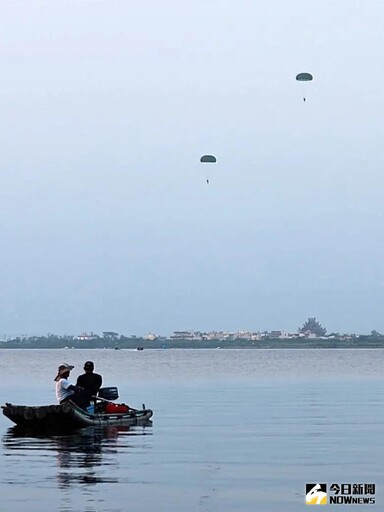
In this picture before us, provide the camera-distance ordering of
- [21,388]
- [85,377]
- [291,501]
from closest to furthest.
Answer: [291,501], [85,377], [21,388]

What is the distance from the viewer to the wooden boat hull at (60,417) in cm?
3384

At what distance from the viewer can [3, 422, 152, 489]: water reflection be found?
79.0 feet

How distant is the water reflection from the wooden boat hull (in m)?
0.22

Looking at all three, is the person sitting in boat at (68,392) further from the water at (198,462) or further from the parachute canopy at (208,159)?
the parachute canopy at (208,159)

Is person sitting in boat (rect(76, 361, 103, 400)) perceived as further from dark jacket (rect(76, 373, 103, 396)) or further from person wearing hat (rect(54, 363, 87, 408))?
person wearing hat (rect(54, 363, 87, 408))

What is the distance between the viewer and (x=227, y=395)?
200ft

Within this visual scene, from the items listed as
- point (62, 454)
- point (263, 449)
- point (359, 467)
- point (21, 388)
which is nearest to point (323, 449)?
point (263, 449)

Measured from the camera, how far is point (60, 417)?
33.8 meters

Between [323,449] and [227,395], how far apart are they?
3103 centimetres

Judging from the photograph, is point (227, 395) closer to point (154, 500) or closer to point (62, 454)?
point (62, 454)

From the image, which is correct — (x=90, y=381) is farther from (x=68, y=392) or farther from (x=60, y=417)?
(x=60, y=417)
